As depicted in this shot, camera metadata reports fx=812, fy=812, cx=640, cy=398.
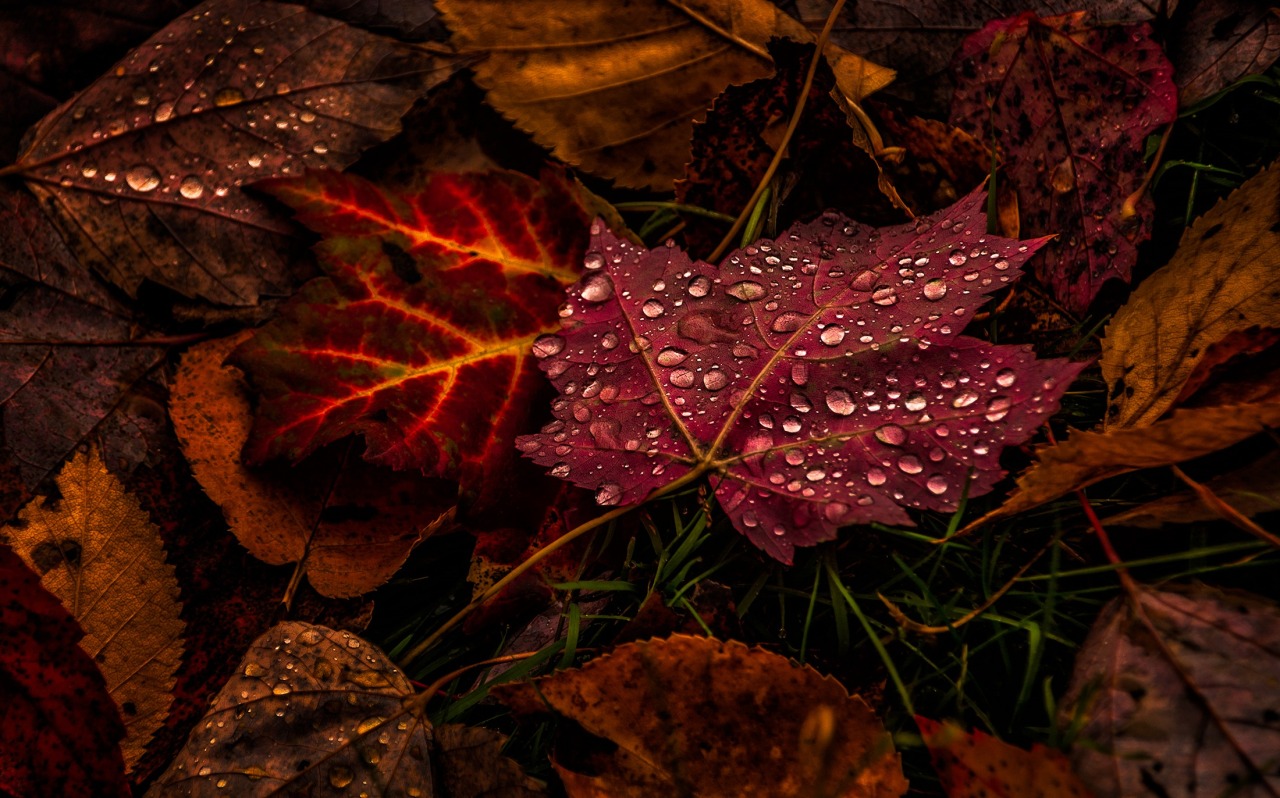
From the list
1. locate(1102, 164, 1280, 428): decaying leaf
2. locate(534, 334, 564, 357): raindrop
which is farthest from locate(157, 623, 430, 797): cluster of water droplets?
locate(1102, 164, 1280, 428): decaying leaf

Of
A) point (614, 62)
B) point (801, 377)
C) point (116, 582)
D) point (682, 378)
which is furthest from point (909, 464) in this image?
point (116, 582)

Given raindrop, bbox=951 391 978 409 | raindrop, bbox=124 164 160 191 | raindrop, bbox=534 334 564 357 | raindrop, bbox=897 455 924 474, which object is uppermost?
raindrop, bbox=124 164 160 191

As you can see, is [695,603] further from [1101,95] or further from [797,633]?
[1101,95]

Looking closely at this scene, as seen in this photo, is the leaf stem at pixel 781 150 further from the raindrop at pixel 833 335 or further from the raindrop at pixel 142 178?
the raindrop at pixel 142 178

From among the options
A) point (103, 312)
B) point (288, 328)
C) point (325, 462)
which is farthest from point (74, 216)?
point (325, 462)

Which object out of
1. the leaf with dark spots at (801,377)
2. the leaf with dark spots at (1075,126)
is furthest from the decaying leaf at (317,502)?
the leaf with dark spots at (1075,126)

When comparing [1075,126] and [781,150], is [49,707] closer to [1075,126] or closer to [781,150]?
[781,150]

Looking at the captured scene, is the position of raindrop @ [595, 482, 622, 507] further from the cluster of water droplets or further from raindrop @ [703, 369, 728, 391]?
the cluster of water droplets
